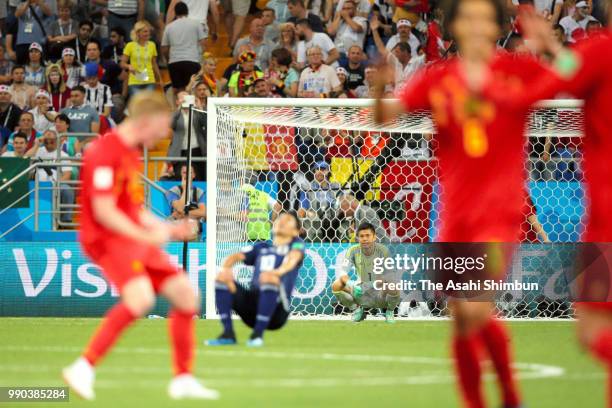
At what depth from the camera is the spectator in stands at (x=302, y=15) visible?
772 inches

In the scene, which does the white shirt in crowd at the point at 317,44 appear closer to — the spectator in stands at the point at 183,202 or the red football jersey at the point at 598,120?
the spectator in stands at the point at 183,202

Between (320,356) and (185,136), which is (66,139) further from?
(320,356)

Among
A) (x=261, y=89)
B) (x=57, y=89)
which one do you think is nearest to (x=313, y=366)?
(x=261, y=89)

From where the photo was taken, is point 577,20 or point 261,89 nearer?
point 261,89

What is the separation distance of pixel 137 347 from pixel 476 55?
5765 mm

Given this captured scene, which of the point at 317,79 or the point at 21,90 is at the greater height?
the point at 317,79

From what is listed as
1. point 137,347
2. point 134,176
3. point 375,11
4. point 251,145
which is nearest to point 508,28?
point 375,11

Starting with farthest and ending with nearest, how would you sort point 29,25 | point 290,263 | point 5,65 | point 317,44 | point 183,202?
point 5,65, point 29,25, point 317,44, point 183,202, point 290,263

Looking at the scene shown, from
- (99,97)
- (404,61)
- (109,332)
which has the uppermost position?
(404,61)

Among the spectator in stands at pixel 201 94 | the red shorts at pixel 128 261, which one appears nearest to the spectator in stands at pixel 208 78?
the spectator in stands at pixel 201 94

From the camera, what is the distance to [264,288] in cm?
1099

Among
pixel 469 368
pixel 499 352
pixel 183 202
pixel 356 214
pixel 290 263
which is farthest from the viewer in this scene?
pixel 183 202

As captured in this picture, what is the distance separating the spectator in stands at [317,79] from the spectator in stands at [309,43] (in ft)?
2.37

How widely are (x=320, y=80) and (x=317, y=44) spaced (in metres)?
1.14
